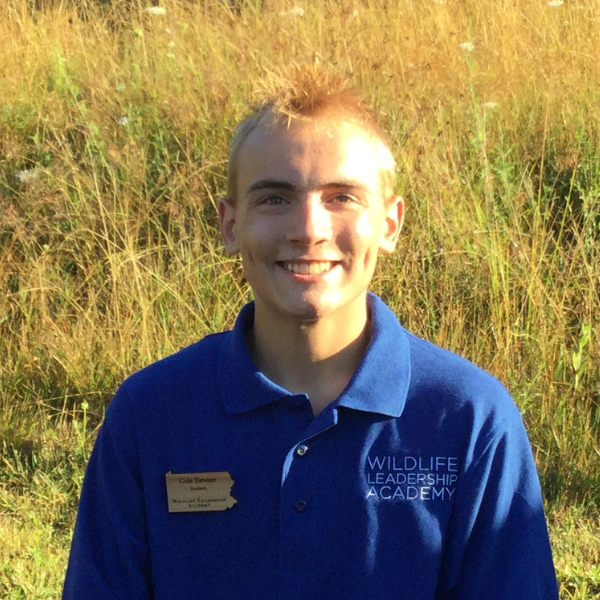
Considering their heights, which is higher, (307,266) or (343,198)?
(343,198)

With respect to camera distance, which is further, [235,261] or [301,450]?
[235,261]

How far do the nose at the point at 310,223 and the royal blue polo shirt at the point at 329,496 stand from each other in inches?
9.8

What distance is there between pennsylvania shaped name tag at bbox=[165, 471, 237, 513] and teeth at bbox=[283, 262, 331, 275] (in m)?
0.41

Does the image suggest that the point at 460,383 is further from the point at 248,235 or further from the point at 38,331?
the point at 38,331

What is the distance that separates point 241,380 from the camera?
1.96 m

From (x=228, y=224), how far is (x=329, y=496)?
0.63 m

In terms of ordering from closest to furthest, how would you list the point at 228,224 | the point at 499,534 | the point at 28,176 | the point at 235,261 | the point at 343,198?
the point at 499,534, the point at 343,198, the point at 228,224, the point at 235,261, the point at 28,176

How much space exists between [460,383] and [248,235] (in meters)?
0.51

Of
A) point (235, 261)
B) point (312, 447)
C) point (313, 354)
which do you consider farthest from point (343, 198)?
point (235, 261)

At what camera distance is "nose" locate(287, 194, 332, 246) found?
6.29ft

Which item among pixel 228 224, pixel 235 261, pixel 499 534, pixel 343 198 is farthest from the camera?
pixel 235 261

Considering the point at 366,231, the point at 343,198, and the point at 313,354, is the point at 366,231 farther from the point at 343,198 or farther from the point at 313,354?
the point at 313,354

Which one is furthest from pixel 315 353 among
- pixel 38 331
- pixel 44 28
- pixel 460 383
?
pixel 44 28

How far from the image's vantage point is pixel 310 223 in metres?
1.92
